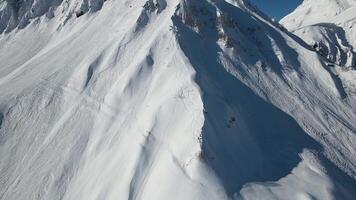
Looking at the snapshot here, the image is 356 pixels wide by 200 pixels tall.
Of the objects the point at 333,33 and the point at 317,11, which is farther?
the point at 317,11

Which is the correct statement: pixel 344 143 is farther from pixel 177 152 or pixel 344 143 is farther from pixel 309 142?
pixel 177 152

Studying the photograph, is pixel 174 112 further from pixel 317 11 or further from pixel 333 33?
pixel 317 11

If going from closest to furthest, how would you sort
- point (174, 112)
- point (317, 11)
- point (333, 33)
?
1. point (174, 112)
2. point (333, 33)
3. point (317, 11)

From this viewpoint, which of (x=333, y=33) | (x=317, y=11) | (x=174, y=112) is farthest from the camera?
(x=317, y=11)

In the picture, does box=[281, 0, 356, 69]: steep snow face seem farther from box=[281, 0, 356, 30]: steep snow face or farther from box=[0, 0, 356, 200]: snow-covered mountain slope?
box=[0, 0, 356, 200]: snow-covered mountain slope

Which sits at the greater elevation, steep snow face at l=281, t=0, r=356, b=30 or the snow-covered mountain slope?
the snow-covered mountain slope

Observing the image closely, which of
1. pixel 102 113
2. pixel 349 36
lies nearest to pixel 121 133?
pixel 102 113

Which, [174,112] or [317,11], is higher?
[174,112]

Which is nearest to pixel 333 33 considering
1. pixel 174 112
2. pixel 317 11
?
pixel 174 112

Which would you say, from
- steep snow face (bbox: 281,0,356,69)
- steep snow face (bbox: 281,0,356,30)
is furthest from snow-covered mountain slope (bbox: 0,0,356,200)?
steep snow face (bbox: 281,0,356,30)
